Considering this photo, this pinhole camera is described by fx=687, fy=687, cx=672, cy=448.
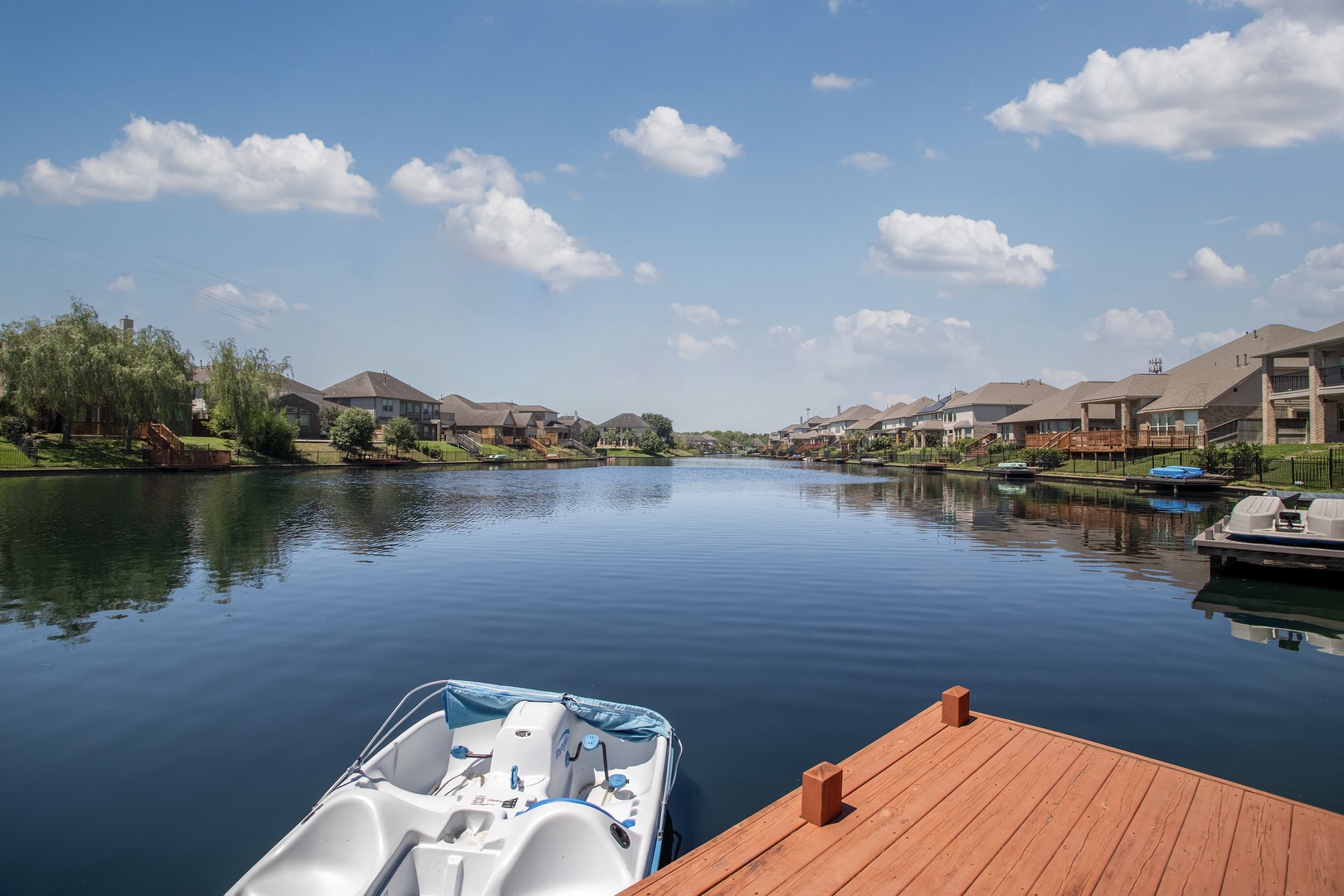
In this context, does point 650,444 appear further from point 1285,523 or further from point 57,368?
point 1285,523

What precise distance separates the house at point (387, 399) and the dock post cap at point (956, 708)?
95522 millimetres

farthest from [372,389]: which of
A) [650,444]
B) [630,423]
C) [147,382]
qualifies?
[630,423]

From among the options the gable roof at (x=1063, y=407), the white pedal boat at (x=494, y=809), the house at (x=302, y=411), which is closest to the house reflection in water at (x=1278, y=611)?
the white pedal boat at (x=494, y=809)

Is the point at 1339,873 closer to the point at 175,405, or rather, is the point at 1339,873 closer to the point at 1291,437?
the point at 1291,437

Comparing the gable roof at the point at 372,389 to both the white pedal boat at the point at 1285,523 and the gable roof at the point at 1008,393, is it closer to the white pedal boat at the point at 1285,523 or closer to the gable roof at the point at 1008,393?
the gable roof at the point at 1008,393

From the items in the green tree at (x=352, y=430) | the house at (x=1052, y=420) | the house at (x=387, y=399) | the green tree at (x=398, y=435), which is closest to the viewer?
the house at (x=1052, y=420)

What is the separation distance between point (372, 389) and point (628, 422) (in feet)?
276

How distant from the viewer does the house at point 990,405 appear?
91312mm

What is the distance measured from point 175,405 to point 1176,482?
250 ft

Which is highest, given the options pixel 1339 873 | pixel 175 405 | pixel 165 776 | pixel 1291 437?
pixel 175 405

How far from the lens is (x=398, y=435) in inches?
3164

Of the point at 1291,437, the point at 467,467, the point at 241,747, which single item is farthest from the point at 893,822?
the point at 467,467

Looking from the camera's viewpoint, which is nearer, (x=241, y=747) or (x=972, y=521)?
(x=241, y=747)

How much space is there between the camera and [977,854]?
506cm
